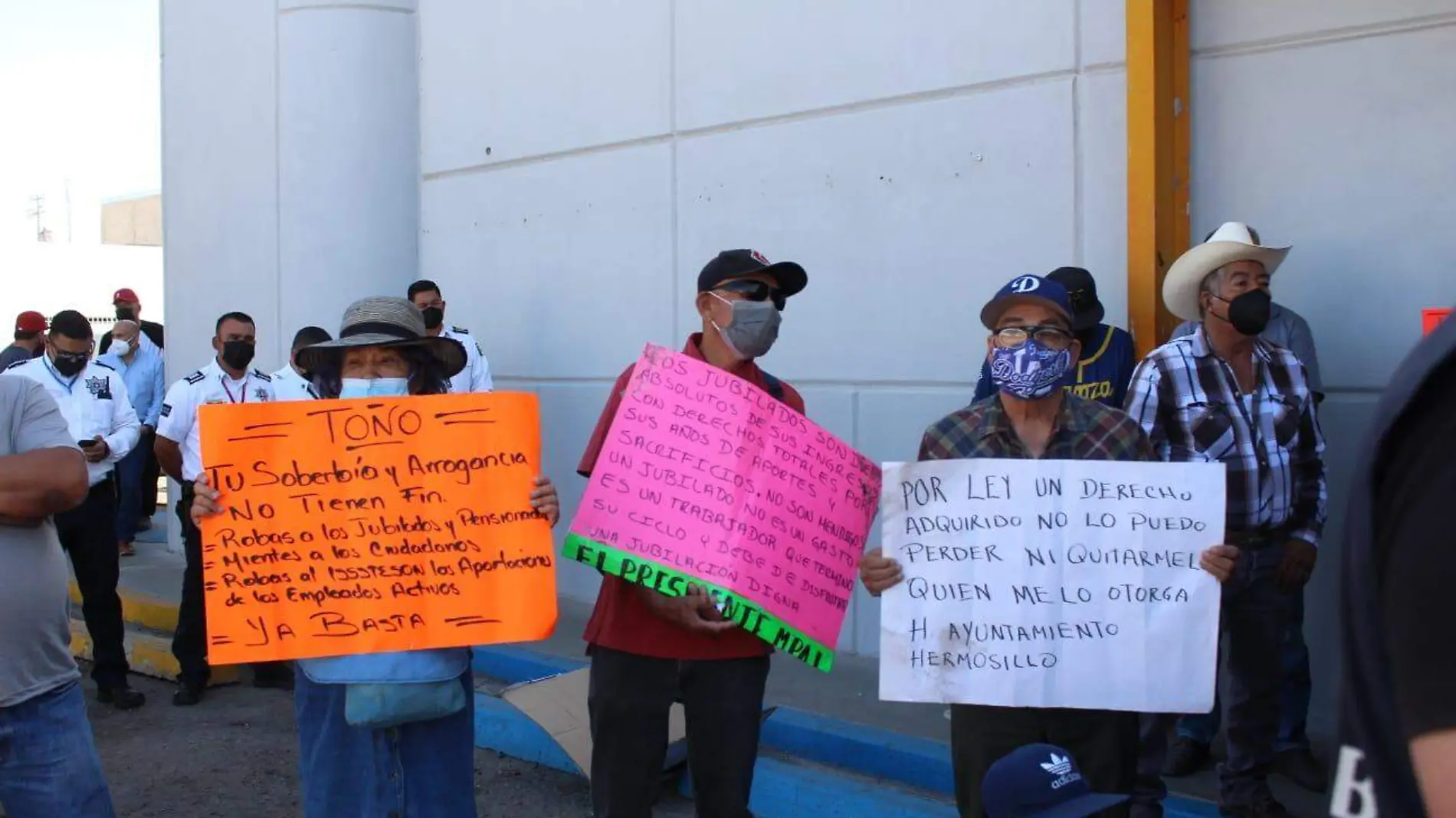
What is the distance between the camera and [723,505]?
3.74 m

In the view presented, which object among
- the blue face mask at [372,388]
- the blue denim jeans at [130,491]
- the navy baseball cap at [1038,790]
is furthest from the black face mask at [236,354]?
the navy baseball cap at [1038,790]

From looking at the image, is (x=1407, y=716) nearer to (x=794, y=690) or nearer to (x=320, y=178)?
(x=794, y=690)

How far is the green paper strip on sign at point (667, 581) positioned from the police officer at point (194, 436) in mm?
4057

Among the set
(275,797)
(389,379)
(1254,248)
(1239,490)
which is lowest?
(275,797)

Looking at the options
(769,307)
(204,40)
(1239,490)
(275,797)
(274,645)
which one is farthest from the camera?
(204,40)

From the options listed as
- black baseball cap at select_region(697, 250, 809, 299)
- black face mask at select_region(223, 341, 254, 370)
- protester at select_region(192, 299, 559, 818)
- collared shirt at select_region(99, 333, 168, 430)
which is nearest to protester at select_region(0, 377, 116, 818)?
protester at select_region(192, 299, 559, 818)

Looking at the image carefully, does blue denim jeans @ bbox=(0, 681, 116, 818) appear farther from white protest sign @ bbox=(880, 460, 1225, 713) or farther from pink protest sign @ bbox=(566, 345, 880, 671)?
white protest sign @ bbox=(880, 460, 1225, 713)

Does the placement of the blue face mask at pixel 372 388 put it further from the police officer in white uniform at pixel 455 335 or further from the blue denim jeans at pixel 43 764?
the police officer in white uniform at pixel 455 335

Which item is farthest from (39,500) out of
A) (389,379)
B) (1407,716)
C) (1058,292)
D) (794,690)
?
(794,690)

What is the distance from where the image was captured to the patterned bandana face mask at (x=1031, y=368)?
345 cm

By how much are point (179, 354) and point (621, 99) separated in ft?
16.4

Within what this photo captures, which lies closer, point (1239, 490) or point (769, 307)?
point (769, 307)

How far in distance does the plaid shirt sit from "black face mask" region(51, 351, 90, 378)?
18.3 feet

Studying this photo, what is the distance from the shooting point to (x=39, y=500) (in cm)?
351
